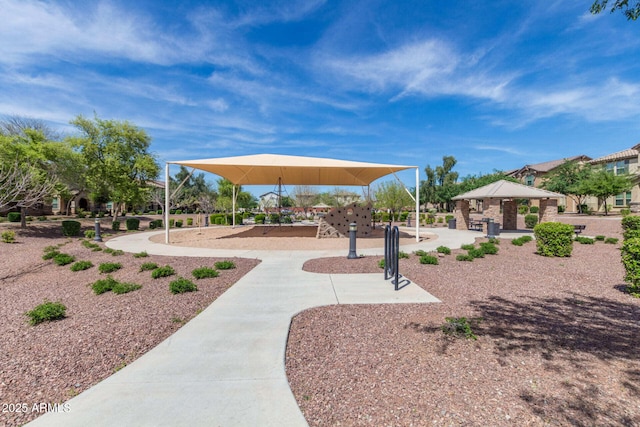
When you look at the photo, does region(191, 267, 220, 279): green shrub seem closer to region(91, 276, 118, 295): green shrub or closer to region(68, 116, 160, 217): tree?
region(91, 276, 118, 295): green shrub

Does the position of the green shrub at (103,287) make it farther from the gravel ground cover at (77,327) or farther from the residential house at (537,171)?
the residential house at (537,171)

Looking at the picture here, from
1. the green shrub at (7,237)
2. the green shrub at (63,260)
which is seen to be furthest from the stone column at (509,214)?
the green shrub at (7,237)

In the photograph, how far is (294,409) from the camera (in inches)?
92.9

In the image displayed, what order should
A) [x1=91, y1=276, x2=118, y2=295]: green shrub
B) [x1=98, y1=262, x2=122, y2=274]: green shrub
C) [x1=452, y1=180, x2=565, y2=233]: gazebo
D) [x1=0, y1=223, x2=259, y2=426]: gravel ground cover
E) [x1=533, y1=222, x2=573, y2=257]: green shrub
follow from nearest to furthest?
[x1=0, y1=223, x2=259, y2=426]: gravel ground cover
[x1=91, y1=276, x2=118, y2=295]: green shrub
[x1=98, y1=262, x2=122, y2=274]: green shrub
[x1=533, y1=222, x2=573, y2=257]: green shrub
[x1=452, y1=180, x2=565, y2=233]: gazebo

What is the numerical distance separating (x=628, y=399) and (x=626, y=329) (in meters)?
2.24

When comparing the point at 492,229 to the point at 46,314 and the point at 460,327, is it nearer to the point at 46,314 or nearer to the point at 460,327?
the point at 460,327

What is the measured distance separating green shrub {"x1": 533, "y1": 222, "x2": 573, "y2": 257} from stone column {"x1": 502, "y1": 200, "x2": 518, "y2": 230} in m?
13.7

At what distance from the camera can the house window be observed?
3467 centimetres

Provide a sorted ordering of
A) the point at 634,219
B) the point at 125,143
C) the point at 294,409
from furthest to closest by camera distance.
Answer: the point at 125,143 → the point at 634,219 → the point at 294,409

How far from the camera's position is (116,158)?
872 inches

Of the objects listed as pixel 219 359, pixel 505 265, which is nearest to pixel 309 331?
pixel 219 359

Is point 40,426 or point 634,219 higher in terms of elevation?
point 634,219

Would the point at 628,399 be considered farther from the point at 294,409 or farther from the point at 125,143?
the point at 125,143

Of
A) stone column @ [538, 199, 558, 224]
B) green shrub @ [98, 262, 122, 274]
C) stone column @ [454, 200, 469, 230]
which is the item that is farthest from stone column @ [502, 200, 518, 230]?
green shrub @ [98, 262, 122, 274]
